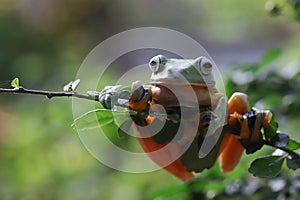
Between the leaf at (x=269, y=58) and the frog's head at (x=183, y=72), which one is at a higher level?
the leaf at (x=269, y=58)

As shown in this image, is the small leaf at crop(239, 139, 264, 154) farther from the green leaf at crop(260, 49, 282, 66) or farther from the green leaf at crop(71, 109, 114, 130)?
the green leaf at crop(260, 49, 282, 66)

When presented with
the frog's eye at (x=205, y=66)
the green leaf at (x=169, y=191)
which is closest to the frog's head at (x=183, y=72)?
the frog's eye at (x=205, y=66)

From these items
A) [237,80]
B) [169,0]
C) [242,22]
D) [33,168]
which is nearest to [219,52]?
[242,22]

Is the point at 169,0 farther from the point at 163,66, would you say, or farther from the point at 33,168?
the point at 163,66

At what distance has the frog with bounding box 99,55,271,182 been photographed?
316mm

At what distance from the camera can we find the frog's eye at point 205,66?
323 millimetres

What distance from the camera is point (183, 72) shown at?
321mm

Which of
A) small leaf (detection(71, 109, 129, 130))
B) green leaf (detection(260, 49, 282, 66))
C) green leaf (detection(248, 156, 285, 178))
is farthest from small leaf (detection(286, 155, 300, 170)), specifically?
green leaf (detection(260, 49, 282, 66))

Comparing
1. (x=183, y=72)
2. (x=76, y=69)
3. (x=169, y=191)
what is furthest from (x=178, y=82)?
(x=76, y=69)

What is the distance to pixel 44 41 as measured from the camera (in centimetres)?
209

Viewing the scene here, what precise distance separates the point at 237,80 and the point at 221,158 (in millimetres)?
238

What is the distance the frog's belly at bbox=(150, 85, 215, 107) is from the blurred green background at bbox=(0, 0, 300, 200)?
0.30 ft

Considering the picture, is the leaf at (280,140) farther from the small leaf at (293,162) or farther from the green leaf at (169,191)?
the green leaf at (169,191)

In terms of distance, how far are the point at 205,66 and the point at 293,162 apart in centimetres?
8
